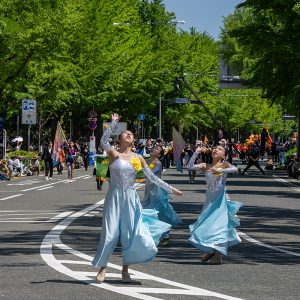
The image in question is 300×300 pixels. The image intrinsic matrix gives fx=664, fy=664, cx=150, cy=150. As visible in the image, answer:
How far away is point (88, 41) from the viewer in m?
42.5

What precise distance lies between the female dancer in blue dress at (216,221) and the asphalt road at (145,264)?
0.27 meters

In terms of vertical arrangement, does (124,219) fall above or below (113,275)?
above

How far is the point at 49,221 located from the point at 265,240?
4.55 meters

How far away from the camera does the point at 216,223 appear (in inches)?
342

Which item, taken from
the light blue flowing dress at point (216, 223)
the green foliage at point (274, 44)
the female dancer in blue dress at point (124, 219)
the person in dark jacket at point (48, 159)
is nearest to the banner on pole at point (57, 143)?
the person in dark jacket at point (48, 159)

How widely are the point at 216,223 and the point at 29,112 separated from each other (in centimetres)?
2693

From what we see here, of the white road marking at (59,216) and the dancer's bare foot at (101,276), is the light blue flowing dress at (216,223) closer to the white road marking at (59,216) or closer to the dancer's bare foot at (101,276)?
the dancer's bare foot at (101,276)

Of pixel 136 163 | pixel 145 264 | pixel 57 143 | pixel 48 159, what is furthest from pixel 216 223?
pixel 57 143

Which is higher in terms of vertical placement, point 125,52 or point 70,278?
point 125,52

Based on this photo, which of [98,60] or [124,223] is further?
[98,60]

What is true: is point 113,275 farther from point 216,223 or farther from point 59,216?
point 59,216

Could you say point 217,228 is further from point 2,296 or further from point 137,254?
point 2,296

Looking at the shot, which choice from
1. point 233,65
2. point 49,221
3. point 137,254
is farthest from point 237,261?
point 233,65

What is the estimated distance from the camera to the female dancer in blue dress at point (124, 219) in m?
7.07
